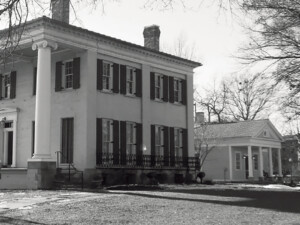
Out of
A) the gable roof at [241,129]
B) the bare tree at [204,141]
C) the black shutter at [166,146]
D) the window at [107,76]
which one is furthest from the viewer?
the bare tree at [204,141]

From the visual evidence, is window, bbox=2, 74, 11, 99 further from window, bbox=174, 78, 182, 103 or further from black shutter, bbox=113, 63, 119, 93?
window, bbox=174, 78, 182, 103

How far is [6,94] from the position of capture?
2869 cm

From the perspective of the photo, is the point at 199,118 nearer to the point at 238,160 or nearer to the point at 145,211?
the point at 238,160

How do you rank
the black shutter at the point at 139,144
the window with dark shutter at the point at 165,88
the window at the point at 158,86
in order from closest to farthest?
1. the black shutter at the point at 139,144
2. the window at the point at 158,86
3. the window with dark shutter at the point at 165,88

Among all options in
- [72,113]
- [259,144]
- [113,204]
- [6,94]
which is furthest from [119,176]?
[259,144]

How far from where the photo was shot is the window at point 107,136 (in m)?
25.5

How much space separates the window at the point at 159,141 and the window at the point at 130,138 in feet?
6.49

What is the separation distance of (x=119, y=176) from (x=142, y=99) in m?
5.19

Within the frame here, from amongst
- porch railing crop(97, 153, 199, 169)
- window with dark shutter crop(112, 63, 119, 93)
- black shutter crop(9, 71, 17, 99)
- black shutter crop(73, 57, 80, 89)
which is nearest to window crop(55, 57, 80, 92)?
black shutter crop(73, 57, 80, 89)

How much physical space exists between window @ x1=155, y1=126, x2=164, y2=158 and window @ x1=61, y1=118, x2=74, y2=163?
590 centimetres

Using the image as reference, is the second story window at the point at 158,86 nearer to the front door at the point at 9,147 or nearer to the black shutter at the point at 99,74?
the black shutter at the point at 99,74

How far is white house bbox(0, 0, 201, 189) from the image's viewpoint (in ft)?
75.5

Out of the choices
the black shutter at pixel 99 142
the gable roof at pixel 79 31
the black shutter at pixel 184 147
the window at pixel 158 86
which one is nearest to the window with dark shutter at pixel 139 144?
the window at pixel 158 86

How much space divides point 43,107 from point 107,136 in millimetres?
4403
